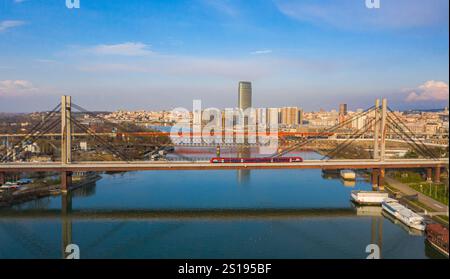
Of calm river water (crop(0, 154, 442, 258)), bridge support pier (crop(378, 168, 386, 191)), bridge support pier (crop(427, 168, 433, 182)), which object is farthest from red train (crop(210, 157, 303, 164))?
bridge support pier (crop(427, 168, 433, 182))

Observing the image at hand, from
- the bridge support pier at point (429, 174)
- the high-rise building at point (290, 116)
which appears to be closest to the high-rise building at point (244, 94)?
the high-rise building at point (290, 116)

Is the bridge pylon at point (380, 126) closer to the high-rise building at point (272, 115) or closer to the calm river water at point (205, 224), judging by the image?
the calm river water at point (205, 224)

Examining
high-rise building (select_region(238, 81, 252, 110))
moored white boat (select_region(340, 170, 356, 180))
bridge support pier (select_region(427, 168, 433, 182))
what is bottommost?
moored white boat (select_region(340, 170, 356, 180))

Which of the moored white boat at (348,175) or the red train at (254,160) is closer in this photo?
the red train at (254,160)

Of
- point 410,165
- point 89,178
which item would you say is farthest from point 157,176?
point 410,165

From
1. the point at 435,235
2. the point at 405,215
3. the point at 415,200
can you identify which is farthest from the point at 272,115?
the point at 435,235

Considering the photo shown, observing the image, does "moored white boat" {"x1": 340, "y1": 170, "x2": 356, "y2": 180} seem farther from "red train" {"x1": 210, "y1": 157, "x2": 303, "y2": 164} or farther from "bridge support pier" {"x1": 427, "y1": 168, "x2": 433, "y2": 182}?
"bridge support pier" {"x1": 427, "y1": 168, "x2": 433, "y2": 182}

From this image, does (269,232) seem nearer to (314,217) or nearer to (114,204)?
(314,217)

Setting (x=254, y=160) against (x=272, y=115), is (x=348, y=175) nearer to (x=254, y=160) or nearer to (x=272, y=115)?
(x=254, y=160)

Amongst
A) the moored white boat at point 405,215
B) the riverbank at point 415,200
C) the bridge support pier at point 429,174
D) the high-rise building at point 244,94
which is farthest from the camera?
the high-rise building at point 244,94
